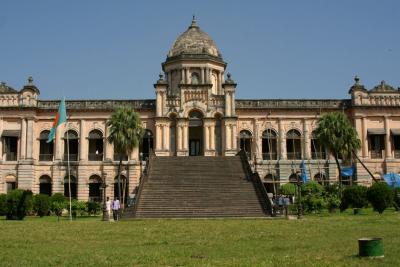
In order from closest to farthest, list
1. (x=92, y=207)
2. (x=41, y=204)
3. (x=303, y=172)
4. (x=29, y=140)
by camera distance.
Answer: (x=41, y=204)
(x=92, y=207)
(x=303, y=172)
(x=29, y=140)

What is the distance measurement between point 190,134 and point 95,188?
35.4ft

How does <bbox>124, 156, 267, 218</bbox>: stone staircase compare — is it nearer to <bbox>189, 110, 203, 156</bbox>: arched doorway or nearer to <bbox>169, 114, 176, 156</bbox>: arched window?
<bbox>169, 114, 176, 156</bbox>: arched window

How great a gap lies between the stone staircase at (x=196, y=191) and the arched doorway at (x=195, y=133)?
7200 mm

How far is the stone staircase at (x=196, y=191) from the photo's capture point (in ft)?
106

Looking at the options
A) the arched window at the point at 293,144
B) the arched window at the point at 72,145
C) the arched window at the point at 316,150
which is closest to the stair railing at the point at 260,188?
the arched window at the point at 293,144

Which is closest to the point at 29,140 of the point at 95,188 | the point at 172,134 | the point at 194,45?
the point at 95,188

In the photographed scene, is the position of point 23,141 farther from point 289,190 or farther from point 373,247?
point 373,247

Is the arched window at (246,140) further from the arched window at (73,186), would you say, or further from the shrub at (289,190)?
the arched window at (73,186)

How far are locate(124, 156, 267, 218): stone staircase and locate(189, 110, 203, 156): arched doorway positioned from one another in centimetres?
720

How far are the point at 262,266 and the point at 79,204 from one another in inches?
1135

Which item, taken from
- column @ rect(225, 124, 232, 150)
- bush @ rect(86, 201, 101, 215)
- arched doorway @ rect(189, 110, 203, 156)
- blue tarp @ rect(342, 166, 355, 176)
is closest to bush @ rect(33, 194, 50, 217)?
bush @ rect(86, 201, 101, 215)

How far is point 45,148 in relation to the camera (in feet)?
169

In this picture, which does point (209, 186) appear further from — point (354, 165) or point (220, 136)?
point (354, 165)

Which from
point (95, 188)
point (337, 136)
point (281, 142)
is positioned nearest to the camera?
point (337, 136)
